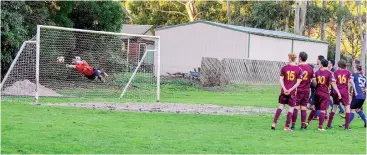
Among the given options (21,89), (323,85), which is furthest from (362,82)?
(21,89)

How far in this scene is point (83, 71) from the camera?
2356cm

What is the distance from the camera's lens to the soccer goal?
23.5 metres

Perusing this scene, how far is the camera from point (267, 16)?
218 feet

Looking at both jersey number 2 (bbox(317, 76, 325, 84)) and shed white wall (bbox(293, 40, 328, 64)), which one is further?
shed white wall (bbox(293, 40, 328, 64))

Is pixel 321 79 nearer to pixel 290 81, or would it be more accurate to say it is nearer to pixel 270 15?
pixel 290 81

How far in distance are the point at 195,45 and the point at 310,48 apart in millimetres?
10637

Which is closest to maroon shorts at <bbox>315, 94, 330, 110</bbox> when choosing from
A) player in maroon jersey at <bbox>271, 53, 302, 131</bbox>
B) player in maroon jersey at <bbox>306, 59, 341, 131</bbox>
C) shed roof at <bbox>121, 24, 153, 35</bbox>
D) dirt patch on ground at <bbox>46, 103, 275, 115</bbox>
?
player in maroon jersey at <bbox>306, 59, 341, 131</bbox>

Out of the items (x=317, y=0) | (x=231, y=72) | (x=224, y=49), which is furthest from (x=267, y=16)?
(x=231, y=72)

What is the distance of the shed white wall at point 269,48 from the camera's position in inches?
1784

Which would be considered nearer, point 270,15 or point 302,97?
point 302,97

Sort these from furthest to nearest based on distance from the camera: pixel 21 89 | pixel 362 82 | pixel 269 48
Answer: pixel 269 48 → pixel 21 89 → pixel 362 82

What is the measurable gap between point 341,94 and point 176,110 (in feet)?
18.6

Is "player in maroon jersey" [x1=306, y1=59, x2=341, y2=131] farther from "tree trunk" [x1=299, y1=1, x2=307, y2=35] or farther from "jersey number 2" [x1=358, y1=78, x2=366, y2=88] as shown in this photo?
"tree trunk" [x1=299, y1=1, x2=307, y2=35]

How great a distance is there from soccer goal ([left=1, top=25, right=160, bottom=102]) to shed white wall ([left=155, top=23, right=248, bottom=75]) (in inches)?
545
